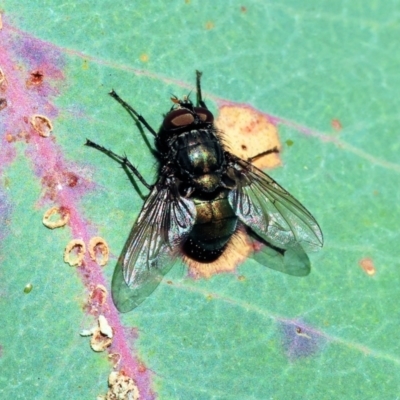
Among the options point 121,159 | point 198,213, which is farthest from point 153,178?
point 198,213

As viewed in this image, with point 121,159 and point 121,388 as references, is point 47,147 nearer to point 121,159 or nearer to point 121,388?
point 121,159

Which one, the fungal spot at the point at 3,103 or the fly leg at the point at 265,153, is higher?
the fungal spot at the point at 3,103

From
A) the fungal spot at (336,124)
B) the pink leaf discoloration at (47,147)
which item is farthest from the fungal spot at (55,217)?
the fungal spot at (336,124)

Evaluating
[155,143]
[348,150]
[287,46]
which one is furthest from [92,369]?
[287,46]

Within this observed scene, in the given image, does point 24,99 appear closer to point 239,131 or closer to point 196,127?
point 196,127

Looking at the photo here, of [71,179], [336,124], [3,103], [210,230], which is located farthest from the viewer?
[336,124]

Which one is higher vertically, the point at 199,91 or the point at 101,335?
the point at 199,91

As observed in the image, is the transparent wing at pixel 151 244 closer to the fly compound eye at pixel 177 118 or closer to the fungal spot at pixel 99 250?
the fungal spot at pixel 99 250
